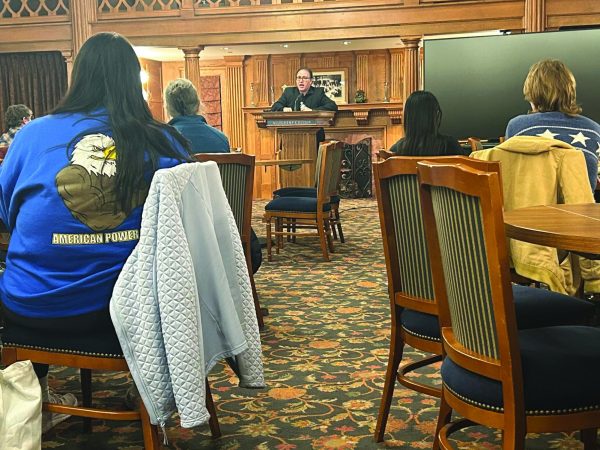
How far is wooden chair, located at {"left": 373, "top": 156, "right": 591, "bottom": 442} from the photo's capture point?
2377 millimetres

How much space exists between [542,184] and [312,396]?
1319 mm

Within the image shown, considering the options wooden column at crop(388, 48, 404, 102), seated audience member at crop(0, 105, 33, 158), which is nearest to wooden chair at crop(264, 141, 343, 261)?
seated audience member at crop(0, 105, 33, 158)

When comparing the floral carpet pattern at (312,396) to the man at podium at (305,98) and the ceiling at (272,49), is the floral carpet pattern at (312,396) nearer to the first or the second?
the man at podium at (305,98)

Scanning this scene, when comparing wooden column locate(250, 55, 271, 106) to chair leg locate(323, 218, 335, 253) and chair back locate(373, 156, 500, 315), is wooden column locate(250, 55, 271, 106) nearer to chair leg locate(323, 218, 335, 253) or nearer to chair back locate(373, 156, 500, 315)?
chair leg locate(323, 218, 335, 253)

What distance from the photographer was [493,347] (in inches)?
69.9

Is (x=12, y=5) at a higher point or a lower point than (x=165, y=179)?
higher

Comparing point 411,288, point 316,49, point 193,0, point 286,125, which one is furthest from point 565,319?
point 316,49

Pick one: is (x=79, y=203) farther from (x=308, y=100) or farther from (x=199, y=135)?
(x=308, y=100)

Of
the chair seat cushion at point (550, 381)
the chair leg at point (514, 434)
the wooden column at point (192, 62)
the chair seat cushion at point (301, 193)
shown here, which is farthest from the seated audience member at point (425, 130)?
the wooden column at point (192, 62)

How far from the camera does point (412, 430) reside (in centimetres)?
282

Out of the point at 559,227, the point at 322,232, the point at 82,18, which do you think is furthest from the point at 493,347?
the point at 82,18

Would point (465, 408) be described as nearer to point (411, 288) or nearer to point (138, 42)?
point (411, 288)

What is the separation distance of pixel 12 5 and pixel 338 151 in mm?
8586

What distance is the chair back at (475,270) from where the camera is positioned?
167 centimetres
